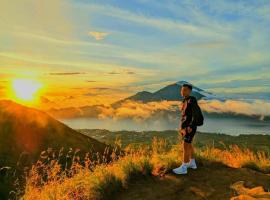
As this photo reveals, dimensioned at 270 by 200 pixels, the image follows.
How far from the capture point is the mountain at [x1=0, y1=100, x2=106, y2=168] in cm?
2735

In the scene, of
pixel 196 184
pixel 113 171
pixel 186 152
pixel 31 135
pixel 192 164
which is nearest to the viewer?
pixel 196 184

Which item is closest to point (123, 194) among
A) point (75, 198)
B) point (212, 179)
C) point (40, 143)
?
point (75, 198)

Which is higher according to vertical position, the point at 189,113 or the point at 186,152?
the point at 189,113

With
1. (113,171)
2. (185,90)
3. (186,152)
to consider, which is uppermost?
(185,90)

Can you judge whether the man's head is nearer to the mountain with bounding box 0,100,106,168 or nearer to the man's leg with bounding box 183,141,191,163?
the man's leg with bounding box 183,141,191,163

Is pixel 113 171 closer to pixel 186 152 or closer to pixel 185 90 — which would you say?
pixel 186 152

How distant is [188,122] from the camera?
1284 cm

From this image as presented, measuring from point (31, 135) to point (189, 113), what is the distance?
18263 millimetres

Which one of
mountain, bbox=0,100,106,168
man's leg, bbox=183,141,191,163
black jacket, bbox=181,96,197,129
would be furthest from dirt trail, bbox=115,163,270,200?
mountain, bbox=0,100,106,168

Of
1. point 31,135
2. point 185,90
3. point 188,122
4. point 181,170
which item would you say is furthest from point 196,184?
point 31,135

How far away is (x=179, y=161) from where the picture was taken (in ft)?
44.1

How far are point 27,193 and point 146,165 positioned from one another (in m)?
3.27

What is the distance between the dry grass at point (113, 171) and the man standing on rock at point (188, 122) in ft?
1.78

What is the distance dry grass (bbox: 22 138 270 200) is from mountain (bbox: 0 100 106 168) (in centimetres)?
1371
